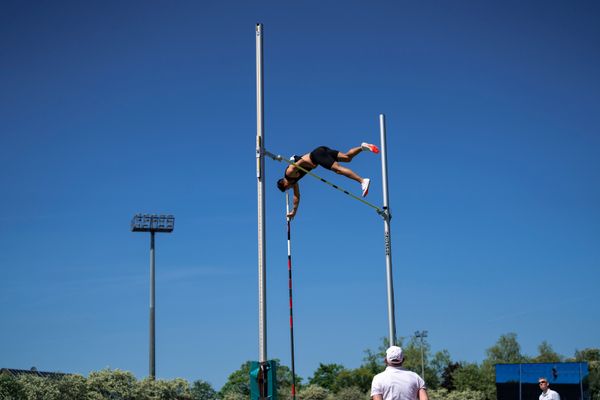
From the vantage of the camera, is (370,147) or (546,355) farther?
(546,355)

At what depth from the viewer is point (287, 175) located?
44.6ft

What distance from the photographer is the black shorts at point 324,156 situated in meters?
13.1

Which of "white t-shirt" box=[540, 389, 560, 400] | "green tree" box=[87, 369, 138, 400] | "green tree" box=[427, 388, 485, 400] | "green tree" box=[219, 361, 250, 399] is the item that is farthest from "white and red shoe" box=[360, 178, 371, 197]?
"green tree" box=[219, 361, 250, 399]

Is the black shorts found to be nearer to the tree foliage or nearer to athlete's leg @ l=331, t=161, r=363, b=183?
athlete's leg @ l=331, t=161, r=363, b=183

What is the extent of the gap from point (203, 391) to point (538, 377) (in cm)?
2062

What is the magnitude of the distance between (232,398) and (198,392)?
3352 mm

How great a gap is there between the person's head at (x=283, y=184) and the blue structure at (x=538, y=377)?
20965 millimetres

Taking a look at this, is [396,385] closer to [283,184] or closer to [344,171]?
[344,171]

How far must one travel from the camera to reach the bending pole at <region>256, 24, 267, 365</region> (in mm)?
10438

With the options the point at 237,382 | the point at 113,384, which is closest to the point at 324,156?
the point at 113,384

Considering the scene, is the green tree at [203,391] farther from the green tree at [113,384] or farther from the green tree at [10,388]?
the green tree at [10,388]

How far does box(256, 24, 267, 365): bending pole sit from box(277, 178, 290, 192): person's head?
2.04m

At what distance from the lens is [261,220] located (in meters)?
11.0

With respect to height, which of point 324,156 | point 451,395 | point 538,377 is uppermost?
point 324,156
